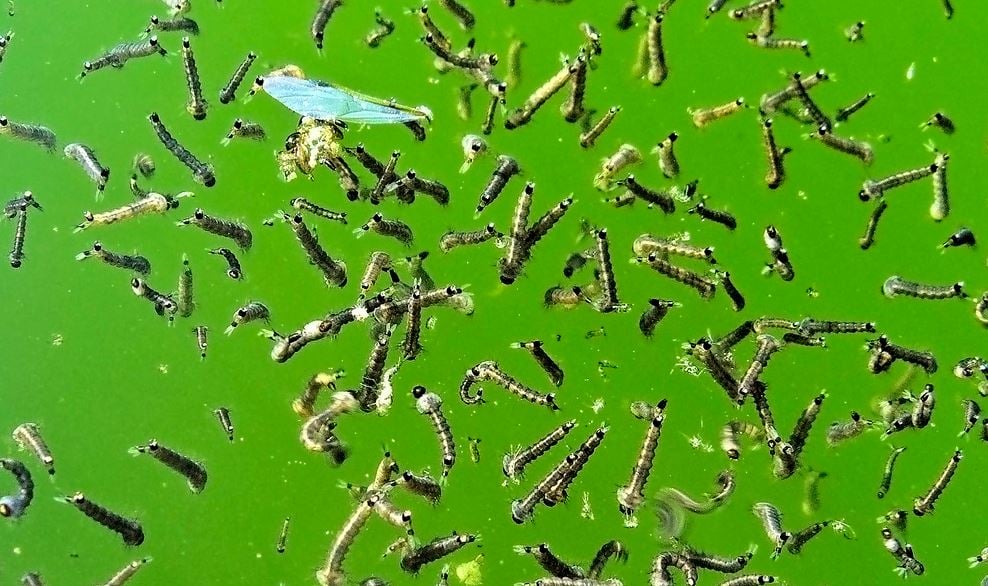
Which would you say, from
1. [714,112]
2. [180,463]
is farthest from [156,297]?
[714,112]

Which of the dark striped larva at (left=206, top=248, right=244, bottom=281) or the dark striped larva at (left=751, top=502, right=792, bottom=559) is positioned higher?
the dark striped larva at (left=206, top=248, right=244, bottom=281)

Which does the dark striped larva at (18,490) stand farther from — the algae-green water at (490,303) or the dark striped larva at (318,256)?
the dark striped larva at (318,256)

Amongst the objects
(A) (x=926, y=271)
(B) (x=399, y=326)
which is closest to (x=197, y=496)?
(B) (x=399, y=326)

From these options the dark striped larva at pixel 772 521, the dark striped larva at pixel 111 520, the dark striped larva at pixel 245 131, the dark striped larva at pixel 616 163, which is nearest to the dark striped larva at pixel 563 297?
the dark striped larva at pixel 616 163

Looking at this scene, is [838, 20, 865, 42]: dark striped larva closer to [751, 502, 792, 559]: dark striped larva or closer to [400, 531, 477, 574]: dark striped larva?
[751, 502, 792, 559]: dark striped larva

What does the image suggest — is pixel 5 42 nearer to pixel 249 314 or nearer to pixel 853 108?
Answer: pixel 249 314

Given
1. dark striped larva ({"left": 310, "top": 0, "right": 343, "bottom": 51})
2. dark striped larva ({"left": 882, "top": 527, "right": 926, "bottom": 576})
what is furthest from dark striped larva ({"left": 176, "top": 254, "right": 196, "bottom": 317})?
dark striped larva ({"left": 882, "top": 527, "right": 926, "bottom": 576})
